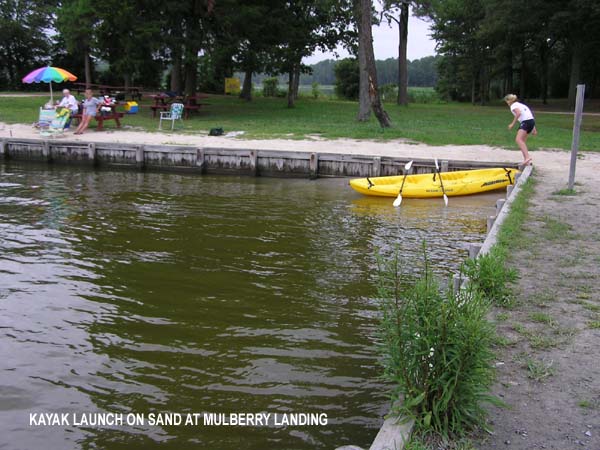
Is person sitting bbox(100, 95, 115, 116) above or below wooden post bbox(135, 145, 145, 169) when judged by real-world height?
above

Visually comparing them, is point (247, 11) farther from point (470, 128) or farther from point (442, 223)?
point (442, 223)

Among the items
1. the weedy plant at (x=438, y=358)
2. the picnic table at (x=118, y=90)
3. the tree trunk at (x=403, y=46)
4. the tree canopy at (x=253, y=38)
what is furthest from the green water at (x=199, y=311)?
the tree trunk at (x=403, y=46)

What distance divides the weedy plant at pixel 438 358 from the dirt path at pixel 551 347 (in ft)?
0.93

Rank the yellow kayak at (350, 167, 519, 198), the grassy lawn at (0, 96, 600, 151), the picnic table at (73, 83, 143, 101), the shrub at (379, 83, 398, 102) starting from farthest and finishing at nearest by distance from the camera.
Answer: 1. the shrub at (379, 83, 398, 102)
2. the picnic table at (73, 83, 143, 101)
3. the grassy lawn at (0, 96, 600, 151)
4. the yellow kayak at (350, 167, 519, 198)

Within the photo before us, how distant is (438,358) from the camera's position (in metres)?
3.74

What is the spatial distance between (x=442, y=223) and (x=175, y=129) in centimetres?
1347

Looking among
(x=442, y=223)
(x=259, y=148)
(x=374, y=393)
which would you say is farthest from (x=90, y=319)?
(x=259, y=148)

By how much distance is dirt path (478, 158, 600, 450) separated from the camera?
12.6 ft

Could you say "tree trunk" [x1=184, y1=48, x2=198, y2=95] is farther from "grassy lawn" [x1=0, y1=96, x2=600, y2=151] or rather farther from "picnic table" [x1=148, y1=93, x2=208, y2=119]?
"picnic table" [x1=148, y1=93, x2=208, y2=119]

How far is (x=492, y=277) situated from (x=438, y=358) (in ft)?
8.47

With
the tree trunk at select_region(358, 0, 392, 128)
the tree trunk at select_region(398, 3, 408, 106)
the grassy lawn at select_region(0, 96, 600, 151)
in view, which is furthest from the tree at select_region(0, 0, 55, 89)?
the tree trunk at select_region(358, 0, 392, 128)

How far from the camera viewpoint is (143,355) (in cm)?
615

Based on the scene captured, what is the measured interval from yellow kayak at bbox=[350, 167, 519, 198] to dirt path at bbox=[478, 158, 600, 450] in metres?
5.83

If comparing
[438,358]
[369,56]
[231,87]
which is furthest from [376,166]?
[231,87]
